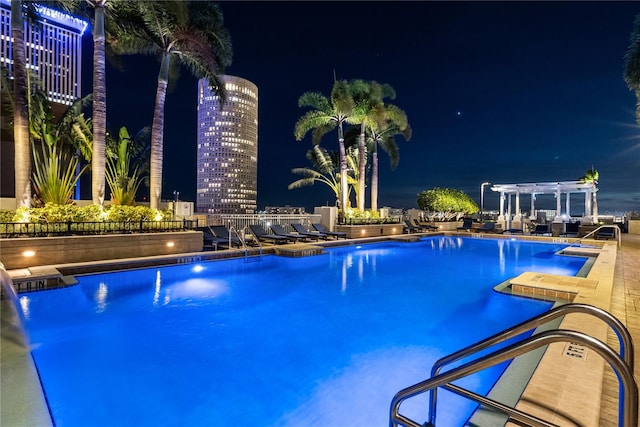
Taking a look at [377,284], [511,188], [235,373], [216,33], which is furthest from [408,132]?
[235,373]

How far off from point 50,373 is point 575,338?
16.7ft

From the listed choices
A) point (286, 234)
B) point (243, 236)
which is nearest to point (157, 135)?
point (243, 236)

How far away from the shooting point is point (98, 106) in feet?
33.4

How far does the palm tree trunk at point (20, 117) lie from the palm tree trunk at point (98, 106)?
1584 millimetres

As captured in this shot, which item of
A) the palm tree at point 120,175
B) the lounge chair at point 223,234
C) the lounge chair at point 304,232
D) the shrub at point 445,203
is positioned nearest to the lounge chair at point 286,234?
the lounge chair at point 304,232

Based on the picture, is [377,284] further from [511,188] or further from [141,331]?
[511,188]

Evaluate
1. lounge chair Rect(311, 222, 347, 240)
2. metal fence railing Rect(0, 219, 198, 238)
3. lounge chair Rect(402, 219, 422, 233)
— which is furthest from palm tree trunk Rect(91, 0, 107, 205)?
lounge chair Rect(402, 219, 422, 233)

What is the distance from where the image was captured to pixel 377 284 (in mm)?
8523

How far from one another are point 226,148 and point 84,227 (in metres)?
99.9

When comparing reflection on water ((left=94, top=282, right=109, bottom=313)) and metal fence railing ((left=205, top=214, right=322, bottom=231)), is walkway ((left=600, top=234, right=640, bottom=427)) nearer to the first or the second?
reflection on water ((left=94, top=282, right=109, bottom=313))

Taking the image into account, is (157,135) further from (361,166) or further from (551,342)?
(551,342)

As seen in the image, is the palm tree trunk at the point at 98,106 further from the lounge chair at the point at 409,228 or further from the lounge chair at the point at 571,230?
the lounge chair at the point at 571,230

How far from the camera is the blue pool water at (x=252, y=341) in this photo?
327 cm

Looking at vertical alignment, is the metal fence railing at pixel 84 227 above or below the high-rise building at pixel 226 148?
below
